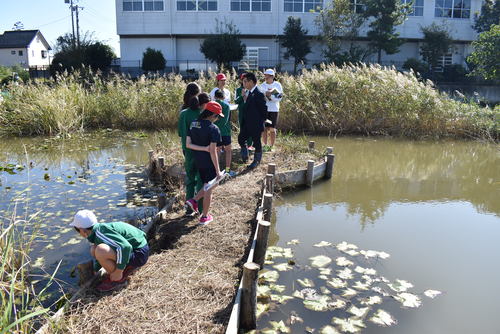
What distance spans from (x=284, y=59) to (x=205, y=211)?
3293cm

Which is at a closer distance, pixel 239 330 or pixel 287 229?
pixel 239 330

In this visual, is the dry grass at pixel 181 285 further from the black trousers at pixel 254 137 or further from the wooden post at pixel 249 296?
the black trousers at pixel 254 137

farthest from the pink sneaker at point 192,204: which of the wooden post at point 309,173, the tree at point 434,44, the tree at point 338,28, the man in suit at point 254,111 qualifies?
the tree at point 434,44

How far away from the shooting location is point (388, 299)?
4.38 meters

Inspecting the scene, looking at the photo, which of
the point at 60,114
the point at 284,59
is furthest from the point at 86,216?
the point at 284,59

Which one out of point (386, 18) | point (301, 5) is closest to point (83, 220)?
point (386, 18)

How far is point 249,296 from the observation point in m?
3.53

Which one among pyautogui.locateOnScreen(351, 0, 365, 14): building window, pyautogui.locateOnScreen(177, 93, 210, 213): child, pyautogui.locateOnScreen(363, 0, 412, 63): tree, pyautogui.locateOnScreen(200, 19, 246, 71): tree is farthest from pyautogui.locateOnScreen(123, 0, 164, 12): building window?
pyautogui.locateOnScreen(177, 93, 210, 213): child

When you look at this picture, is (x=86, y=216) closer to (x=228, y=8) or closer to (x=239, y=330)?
(x=239, y=330)

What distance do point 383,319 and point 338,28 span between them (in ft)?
104

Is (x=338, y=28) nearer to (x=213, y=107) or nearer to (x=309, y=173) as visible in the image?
(x=309, y=173)

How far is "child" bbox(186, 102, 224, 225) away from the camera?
4781 millimetres

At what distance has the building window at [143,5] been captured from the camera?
34812mm

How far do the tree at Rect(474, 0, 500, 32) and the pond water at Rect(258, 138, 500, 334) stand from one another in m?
30.9
